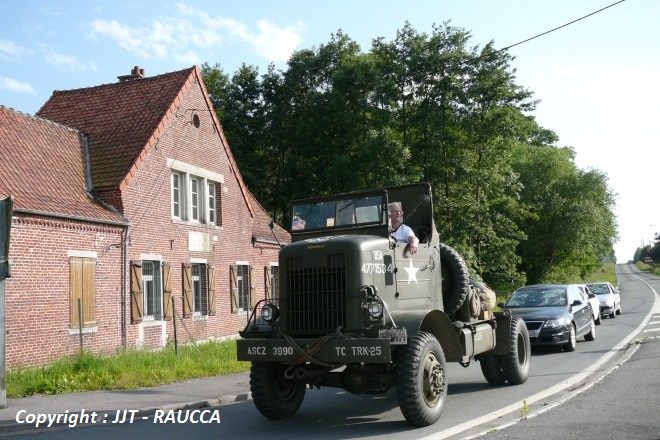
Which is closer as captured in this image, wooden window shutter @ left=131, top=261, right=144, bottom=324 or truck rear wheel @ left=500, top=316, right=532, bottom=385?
truck rear wheel @ left=500, top=316, right=532, bottom=385

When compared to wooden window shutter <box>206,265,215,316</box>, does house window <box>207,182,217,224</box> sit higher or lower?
higher

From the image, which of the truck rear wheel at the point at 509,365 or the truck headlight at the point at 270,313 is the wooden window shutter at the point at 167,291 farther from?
the truck headlight at the point at 270,313

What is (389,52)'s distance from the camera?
33875 mm

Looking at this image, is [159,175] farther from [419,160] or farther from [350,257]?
[419,160]

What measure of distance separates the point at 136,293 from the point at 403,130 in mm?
18813

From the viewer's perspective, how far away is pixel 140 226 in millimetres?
18156

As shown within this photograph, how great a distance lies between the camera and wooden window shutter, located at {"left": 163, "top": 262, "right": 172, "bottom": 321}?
18922 mm

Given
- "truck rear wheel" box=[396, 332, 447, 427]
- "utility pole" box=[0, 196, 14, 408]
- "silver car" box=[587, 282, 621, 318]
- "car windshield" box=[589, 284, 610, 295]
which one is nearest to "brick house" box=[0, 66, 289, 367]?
"utility pole" box=[0, 196, 14, 408]

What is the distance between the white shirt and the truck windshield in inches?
10.8

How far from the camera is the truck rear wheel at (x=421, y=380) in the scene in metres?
7.52

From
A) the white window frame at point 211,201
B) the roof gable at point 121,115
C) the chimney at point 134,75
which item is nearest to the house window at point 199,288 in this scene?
the white window frame at point 211,201

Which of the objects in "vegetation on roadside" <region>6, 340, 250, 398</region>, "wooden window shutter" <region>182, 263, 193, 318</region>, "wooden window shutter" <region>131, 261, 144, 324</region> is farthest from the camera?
"wooden window shutter" <region>182, 263, 193, 318</region>

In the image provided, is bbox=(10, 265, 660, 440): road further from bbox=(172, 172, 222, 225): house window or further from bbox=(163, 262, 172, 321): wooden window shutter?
bbox=(172, 172, 222, 225): house window

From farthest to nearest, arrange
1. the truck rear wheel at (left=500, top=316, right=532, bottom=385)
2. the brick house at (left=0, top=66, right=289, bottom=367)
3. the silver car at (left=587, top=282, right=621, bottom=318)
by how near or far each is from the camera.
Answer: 1. the silver car at (left=587, top=282, right=621, bottom=318)
2. the brick house at (left=0, top=66, right=289, bottom=367)
3. the truck rear wheel at (left=500, top=316, right=532, bottom=385)
